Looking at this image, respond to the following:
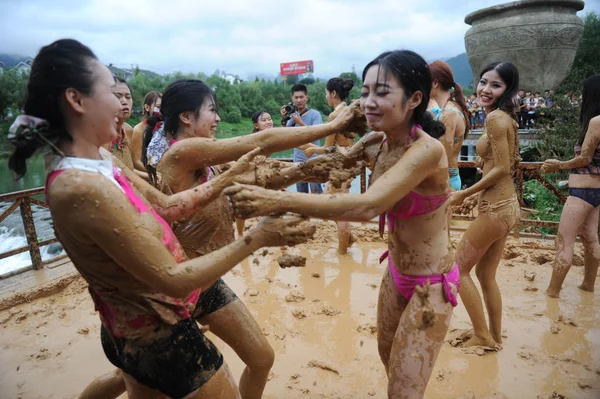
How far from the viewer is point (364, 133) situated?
99.6 inches

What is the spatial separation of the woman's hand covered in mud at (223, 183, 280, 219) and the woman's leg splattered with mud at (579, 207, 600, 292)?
4.11 meters

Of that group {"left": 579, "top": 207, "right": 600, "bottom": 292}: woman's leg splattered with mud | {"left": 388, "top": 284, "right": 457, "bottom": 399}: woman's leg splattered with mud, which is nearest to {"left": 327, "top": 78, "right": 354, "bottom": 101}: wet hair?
{"left": 579, "top": 207, "right": 600, "bottom": 292}: woman's leg splattered with mud

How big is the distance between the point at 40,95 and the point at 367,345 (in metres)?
3.14

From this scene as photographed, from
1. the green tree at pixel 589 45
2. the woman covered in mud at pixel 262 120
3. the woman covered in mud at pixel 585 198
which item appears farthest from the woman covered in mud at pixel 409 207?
the green tree at pixel 589 45

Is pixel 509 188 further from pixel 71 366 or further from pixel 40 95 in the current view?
pixel 71 366

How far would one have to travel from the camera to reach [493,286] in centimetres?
347

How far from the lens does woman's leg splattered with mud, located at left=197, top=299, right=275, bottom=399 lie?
2.35 metres

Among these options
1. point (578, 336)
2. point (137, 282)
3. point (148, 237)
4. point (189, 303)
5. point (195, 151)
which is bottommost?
point (578, 336)

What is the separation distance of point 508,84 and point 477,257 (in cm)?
151

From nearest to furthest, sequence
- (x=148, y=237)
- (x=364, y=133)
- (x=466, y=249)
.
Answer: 1. (x=148, y=237)
2. (x=364, y=133)
3. (x=466, y=249)

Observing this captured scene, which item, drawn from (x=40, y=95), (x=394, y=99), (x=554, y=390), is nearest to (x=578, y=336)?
(x=554, y=390)

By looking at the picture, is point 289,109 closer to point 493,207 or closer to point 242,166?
point 493,207

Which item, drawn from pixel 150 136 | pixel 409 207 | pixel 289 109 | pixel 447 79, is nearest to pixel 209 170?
pixel 150 136

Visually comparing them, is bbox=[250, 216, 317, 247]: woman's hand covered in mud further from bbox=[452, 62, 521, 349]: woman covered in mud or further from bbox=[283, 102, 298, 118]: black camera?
bbox=[283, 102, 298, 118]: black camera
